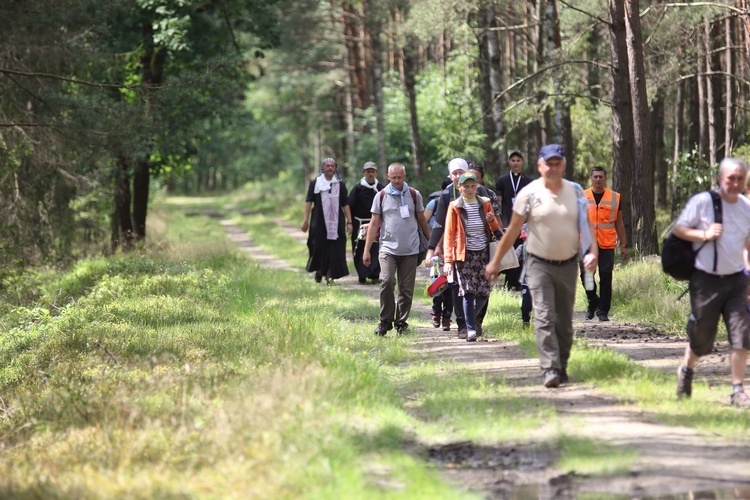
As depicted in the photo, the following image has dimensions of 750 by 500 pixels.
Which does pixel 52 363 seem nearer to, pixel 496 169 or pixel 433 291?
pixel 433 291

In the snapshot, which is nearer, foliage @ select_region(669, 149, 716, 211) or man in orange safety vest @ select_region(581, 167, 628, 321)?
man in orange safety vest @ select_region(581, 167, 628, 321)

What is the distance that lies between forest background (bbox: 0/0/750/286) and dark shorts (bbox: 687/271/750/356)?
29.8ft

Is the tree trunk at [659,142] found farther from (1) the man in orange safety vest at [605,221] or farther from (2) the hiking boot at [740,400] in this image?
(2) the hiking boot at [740,400]

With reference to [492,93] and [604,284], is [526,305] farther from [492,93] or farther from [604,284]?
[492,93]

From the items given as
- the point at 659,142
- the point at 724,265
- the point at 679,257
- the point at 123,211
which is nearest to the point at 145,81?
the point at 123,211

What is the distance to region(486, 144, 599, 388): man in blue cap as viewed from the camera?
26.5 feet

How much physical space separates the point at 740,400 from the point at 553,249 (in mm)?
1905

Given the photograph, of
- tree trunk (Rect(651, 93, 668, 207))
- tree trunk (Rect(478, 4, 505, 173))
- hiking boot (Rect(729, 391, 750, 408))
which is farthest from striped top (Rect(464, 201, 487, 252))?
tree trunk (Rect(651, 93, 668, 207))

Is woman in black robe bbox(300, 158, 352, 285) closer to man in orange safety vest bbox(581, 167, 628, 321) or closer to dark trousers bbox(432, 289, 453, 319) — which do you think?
dark trousers bbox(432, 289, 453, 319)

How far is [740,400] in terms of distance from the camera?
714 centimetres

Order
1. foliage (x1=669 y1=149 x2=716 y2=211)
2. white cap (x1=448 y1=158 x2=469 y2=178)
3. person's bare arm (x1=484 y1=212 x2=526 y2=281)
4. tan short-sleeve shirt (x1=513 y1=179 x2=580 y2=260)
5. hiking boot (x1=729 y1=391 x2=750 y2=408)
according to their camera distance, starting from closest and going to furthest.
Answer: hiking boot (x1=729 y1=391 x2=750 y2=408)
tan short-sleeve shirt (x1=513 y1=179 x2=580 y2=260)
person's bare arm (x1=484 y1=212 x2=526 y2=281)
white cap (x1=448 y1=158 x2=469 y2=178)
foliage (x1=669 y1=149 x2=716 y2=211)

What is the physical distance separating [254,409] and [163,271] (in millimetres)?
12161

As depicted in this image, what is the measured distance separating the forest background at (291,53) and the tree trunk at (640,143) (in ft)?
0.08

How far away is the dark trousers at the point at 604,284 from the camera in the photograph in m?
12.3
